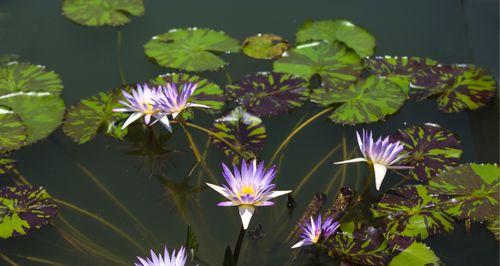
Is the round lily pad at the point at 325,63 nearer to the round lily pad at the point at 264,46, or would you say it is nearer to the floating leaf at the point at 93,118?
the round lily pad at the point at 264,46

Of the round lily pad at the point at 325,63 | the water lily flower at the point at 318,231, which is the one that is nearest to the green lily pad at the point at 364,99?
the round lily pad at the point at 325,63

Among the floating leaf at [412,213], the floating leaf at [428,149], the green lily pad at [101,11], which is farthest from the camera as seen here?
the green lily pad at [101,11]

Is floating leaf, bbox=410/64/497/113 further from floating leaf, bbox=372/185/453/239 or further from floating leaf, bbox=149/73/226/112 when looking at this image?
floating leaf, bbox=149/73/226/112

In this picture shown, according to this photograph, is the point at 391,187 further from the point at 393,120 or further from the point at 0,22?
the point at 0,22

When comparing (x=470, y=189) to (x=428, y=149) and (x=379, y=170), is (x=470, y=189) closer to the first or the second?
(x=428, y=149)

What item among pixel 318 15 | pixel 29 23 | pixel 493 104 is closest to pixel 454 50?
pixel 493 104

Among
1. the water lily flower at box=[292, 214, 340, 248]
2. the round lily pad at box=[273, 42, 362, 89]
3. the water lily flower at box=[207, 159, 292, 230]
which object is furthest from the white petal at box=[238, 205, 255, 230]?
the round lily pad at box=[273, 42, 362, 89]
